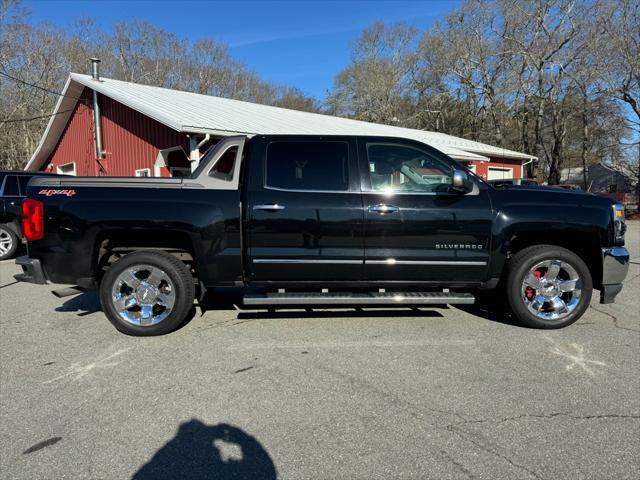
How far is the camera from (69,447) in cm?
246

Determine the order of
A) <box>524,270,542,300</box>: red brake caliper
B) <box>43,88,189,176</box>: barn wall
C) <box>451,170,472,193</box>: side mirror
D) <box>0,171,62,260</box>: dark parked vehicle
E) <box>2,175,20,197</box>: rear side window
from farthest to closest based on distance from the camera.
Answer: <box>43,88,189,176</box>: barn wall, <box>2,175,20,197</box>: rear side window, <box>0,171,62,260</box>: dark parked vehicle, <box>524,270,542,300</box>: red brake caliper, <box>451,170,472,193</box>: side mirror

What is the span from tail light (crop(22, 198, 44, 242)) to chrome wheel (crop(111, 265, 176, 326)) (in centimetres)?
87

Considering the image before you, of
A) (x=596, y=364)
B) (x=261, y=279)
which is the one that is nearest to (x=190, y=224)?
(x=261, y=279)

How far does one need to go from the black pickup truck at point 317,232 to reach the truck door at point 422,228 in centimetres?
1

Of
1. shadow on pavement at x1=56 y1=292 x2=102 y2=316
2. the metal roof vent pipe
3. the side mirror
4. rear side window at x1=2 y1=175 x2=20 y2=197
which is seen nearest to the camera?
the side mirror

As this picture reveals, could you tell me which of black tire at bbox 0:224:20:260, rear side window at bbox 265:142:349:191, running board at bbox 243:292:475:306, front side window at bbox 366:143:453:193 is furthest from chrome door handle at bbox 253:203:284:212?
black tire at bbox 0:224:20:260

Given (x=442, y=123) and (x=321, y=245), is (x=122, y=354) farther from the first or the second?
(x=442, y=123)

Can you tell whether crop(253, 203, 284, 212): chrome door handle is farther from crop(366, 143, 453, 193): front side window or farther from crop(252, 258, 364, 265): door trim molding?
crop(366, 143, 453, 193): front side window

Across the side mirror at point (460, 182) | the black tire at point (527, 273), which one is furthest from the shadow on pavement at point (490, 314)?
the side mirror at point (460, 182)

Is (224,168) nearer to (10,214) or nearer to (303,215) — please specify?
(303,215)

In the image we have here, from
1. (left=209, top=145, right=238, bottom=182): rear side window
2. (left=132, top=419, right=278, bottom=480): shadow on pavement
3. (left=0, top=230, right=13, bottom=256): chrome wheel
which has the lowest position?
(left=132, top=419, right=278, bottom=480): shadow on pavement

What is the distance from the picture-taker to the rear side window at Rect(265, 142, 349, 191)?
4.24 metres

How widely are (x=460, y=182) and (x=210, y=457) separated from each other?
10.1 ft

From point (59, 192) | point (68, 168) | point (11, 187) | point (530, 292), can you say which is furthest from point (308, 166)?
point (68, 168)
